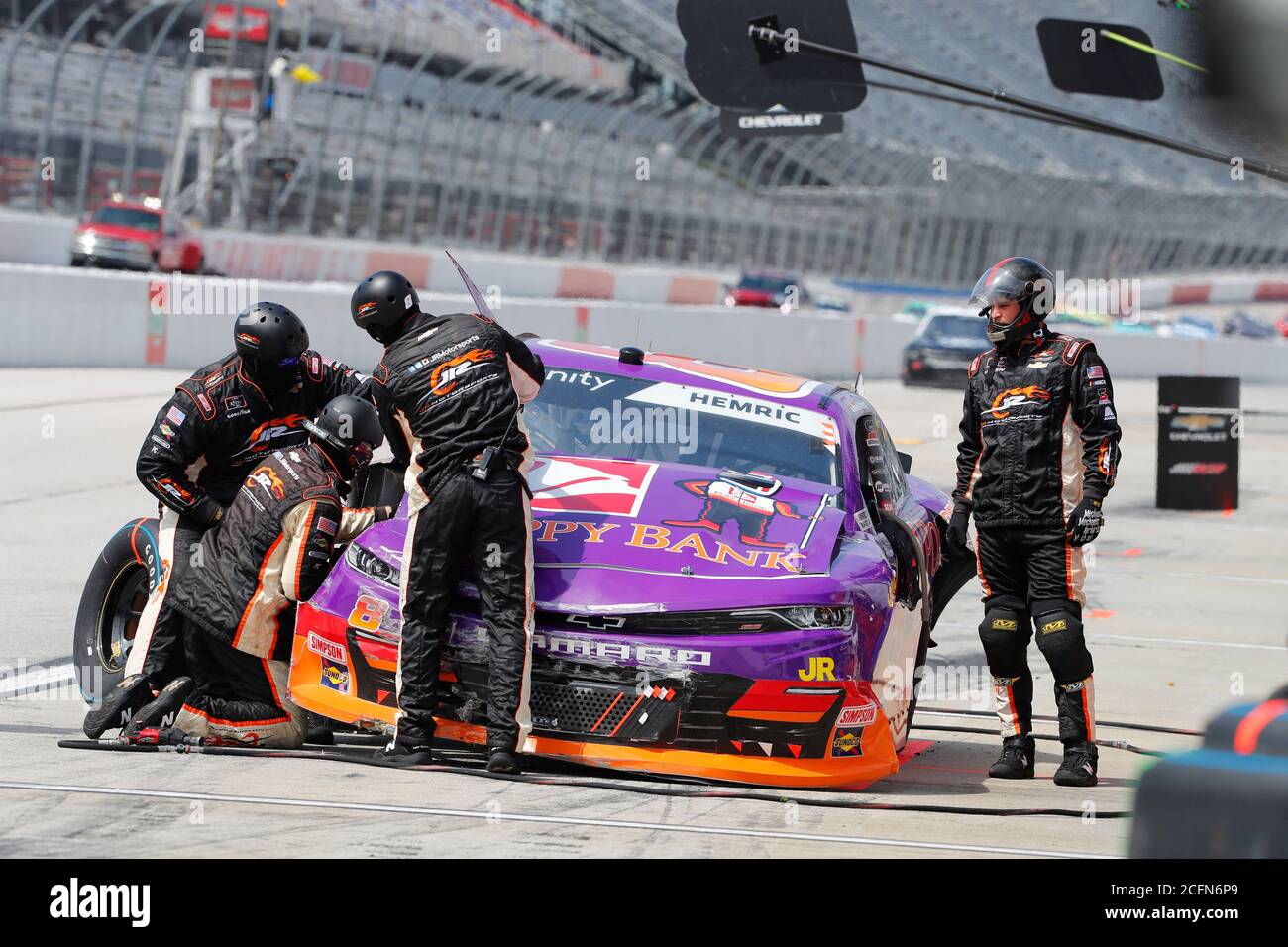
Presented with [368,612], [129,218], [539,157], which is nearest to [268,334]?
[368,612]

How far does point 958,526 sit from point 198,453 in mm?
2823

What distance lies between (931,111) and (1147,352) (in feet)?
83.7

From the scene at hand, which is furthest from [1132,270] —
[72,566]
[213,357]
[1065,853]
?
[1065,853]

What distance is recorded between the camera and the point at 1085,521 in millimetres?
5930

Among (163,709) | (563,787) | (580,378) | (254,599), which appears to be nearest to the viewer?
(563,787)

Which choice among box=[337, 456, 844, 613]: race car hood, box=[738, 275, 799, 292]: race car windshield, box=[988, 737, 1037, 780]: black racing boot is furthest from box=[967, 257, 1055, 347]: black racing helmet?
box=[738, 275, 799, 292]: race car windshield

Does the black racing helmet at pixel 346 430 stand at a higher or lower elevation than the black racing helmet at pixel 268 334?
lower

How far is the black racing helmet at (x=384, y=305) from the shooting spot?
19.0 ft

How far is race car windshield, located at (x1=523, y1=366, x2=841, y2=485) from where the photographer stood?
21.1ft

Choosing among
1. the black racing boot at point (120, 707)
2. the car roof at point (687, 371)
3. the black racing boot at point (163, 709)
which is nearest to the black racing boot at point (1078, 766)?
the car roof at point (687, 371)

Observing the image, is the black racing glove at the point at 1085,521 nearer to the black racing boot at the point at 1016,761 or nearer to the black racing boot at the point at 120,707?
the black racing boot at the point at 1016,761

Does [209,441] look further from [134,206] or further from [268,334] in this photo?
[134,206]
